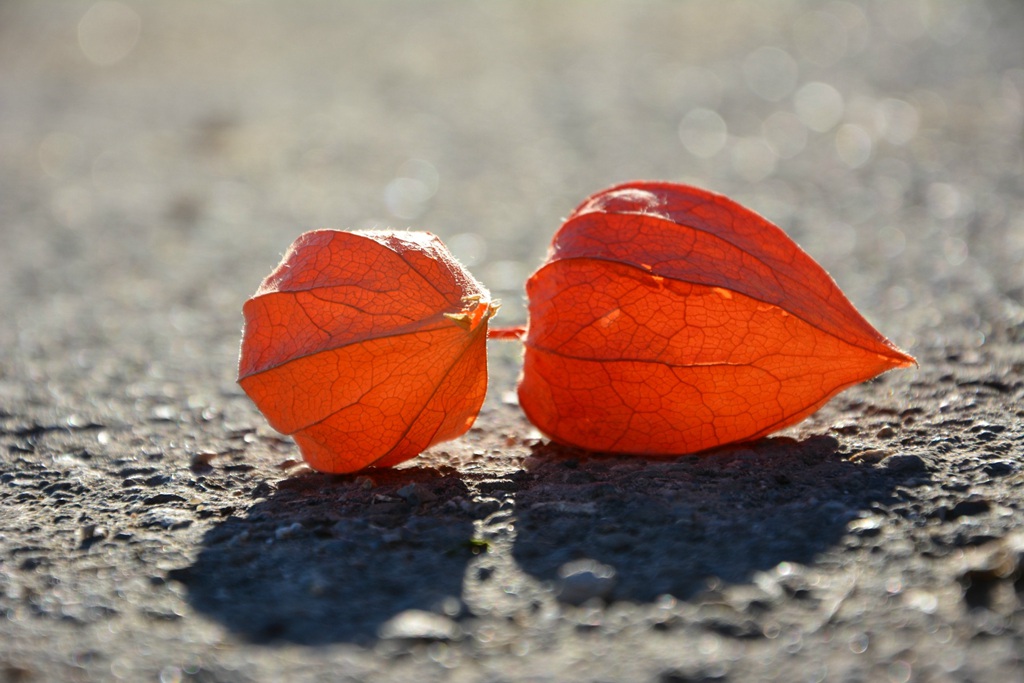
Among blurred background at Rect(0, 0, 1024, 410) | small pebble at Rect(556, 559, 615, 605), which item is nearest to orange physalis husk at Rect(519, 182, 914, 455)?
small pebble at Rect(556, 559, 615, 605)

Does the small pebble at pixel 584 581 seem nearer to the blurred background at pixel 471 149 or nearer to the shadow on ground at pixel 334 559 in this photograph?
the shadow on ground at pixel 334 559

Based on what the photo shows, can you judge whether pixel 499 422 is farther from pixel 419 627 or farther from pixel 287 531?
pixel 419 627

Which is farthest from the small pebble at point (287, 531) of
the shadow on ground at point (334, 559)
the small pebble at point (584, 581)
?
the small pebble at point (584, 581)

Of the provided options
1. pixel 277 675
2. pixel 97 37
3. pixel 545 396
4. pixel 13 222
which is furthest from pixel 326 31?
pixel 277 675

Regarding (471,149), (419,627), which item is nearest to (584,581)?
(419,627)

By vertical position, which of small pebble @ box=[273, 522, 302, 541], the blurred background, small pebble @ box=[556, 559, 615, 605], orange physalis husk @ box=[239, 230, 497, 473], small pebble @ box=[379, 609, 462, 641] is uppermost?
the blurred background

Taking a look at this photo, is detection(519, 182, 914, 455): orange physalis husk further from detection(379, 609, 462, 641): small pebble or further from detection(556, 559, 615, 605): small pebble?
detection(379, 609, 462, 641): small pebble

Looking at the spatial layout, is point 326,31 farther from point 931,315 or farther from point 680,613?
point 680,613
